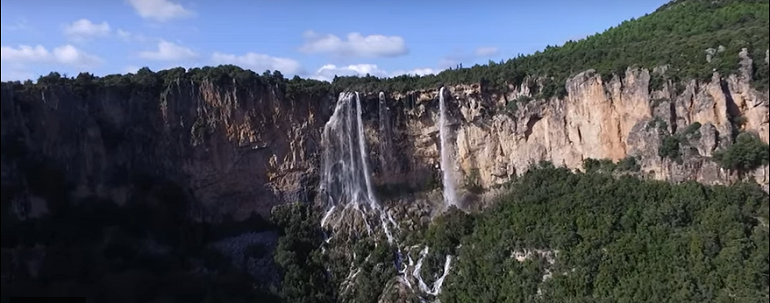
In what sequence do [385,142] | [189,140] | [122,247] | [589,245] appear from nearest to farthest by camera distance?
1. [589,245]
2. [122,247]
3. [189,140]
4. [385,142]

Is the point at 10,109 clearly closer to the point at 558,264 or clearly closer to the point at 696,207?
the point at 558,264

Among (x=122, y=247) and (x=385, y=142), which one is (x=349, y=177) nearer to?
(x=385, y=142)

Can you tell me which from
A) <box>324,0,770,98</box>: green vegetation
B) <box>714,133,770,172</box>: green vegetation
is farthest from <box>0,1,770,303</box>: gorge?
<box>324,0,770,98</box>: green vegetation

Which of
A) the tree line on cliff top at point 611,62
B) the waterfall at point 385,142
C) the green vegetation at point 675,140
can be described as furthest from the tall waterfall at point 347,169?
the green vegetation at point 675,140

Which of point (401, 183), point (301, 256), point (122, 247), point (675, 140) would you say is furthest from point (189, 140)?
point (675, 140)

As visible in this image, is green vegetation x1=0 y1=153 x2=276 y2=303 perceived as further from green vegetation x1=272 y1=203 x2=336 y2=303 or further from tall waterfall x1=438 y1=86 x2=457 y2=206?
tall waterfall x1=438 y1=86 x2=457 y2=206

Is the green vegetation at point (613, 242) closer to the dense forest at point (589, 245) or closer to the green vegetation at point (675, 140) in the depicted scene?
the dense forest at point (589, 245)
